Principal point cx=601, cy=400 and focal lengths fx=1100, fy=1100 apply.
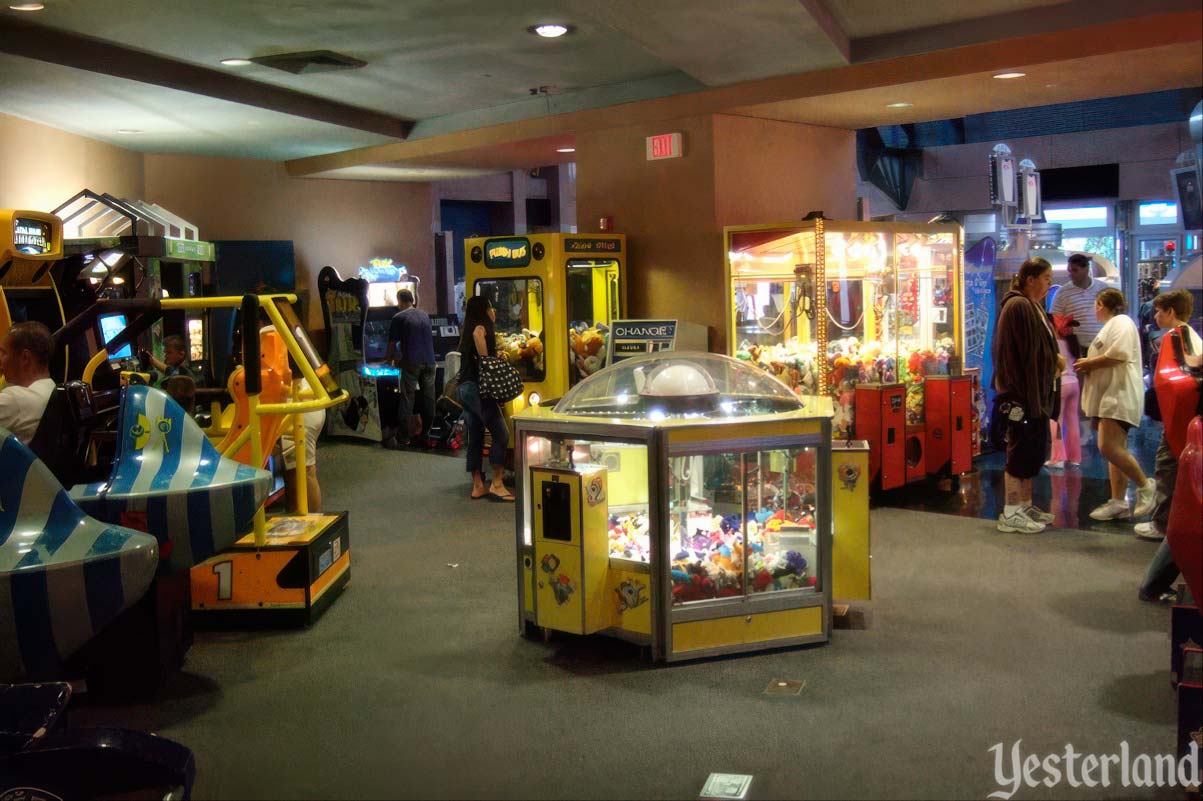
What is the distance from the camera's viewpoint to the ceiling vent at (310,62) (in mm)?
7742

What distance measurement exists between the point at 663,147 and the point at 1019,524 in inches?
155

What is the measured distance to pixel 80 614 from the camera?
3.48 m

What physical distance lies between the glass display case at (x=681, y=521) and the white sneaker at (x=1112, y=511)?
289cm

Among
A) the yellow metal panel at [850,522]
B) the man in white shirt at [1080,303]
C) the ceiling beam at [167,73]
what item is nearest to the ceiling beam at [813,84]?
the ceiling beam at [167,73]

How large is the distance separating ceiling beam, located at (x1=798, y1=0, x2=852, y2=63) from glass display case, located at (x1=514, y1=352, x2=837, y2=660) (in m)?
2.56

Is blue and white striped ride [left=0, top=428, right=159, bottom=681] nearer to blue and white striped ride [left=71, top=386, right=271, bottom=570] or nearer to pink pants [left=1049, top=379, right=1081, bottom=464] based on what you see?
blue and white striped ride [left=71, top=386, right=271, bottom=570]

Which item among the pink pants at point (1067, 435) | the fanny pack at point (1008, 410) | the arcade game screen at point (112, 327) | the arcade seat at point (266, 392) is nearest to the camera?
the arcade seat at point (266, 392)

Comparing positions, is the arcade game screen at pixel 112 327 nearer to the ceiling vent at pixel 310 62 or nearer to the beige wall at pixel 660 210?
the ceiling vent at pixel 310 62

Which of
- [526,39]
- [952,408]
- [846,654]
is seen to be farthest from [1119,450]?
[526,39]

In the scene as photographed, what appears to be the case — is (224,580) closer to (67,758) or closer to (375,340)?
(67,758)

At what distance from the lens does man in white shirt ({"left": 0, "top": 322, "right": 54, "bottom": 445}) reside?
15.6 feet

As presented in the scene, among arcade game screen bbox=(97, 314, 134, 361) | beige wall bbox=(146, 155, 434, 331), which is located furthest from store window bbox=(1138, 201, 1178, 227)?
arcade game screen bbox=(97, 314, 134, 361)

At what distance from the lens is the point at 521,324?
29.2 feet

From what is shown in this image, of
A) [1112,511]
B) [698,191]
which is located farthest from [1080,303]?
[698,191]
